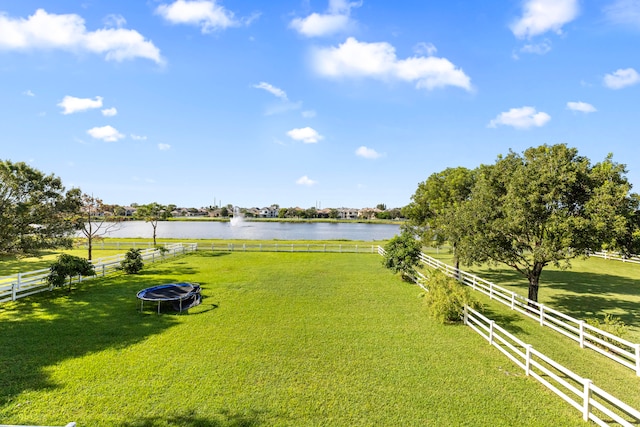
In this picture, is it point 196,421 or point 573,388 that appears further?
point 573,388

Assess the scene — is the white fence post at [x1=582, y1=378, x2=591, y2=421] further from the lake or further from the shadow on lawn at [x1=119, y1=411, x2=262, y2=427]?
the lake

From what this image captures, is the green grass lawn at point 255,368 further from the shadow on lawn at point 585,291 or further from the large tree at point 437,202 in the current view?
the large tree at point 437,202

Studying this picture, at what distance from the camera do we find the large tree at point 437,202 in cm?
2312

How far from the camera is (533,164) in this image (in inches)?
583

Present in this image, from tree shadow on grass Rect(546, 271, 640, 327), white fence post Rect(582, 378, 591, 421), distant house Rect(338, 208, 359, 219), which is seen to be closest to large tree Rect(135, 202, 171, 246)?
tree shadow on grass Rect(546, 271, 640, 327)

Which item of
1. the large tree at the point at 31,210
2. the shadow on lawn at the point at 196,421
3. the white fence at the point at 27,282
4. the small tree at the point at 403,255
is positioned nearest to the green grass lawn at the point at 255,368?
the shadow on lawn at the point at 196,421

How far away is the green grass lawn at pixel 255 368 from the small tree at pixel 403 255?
212 inches

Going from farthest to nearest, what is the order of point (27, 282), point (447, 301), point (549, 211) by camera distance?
point (27, 282)
point (549, 211)
point (447, 301)

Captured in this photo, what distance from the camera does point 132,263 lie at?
67.6ft

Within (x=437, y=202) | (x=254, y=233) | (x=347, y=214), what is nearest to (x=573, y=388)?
(x=437, y=202)

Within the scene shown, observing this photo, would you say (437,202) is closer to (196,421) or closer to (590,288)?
(590,288)

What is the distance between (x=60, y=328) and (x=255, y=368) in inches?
298

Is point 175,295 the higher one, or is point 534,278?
point 534,278

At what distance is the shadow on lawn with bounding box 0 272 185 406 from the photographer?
7531 mm
